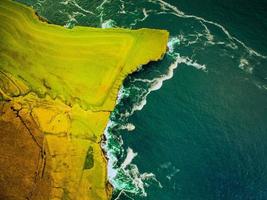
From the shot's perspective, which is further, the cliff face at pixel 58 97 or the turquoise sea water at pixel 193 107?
the cliff face at pixel 58 97

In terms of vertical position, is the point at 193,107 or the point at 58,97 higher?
the point at 193,107

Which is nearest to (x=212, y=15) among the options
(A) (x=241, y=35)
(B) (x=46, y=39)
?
(A) (x=241, y=35)

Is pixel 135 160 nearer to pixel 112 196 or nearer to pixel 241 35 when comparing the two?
pixel 112 196

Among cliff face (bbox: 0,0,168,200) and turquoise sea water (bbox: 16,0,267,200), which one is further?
cliff face (bbox: 0,0,168,200)
